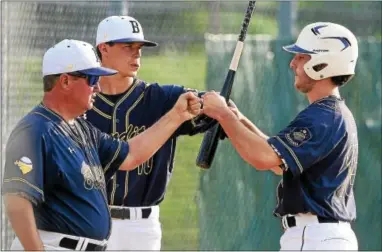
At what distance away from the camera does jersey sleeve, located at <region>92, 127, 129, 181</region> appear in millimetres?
5859

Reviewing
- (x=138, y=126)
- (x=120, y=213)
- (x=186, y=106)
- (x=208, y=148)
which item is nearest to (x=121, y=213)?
(x=120, y=213)

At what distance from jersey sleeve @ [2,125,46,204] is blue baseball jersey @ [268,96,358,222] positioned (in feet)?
4.51

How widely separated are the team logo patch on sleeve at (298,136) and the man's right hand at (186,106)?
63 centimetres

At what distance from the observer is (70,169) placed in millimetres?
5332

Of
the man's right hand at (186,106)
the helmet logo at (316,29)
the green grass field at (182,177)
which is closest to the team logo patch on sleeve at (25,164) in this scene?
the man's right hand at (186,106)

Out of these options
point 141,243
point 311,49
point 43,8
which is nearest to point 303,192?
point 311,49

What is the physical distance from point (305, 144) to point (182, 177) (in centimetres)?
280

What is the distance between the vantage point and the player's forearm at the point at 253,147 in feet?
19.5

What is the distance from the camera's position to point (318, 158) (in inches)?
232

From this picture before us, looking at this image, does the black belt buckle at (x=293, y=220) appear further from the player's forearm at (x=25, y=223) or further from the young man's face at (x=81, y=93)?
the player's forearm at (x=25, y=223)

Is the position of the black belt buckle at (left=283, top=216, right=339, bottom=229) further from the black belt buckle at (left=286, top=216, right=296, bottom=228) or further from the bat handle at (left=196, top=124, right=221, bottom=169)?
the bat handle at (left=196, top=124, right=221, bottom=169)

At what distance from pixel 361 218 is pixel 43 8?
10.3 feet

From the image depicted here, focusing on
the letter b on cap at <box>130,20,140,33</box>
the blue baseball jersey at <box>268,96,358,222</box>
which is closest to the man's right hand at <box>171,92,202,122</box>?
the blue baseball jersey at <box>268,96,358,222</box>

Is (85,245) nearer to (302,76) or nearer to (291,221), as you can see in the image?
(291,221)
